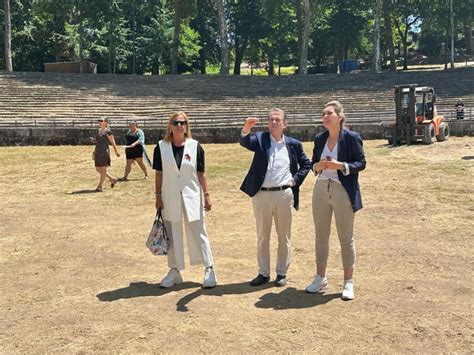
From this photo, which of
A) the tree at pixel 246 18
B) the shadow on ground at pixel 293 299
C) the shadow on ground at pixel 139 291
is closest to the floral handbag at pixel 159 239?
the shadow on ground at pixel 139 291

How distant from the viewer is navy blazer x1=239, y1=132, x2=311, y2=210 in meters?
5.75

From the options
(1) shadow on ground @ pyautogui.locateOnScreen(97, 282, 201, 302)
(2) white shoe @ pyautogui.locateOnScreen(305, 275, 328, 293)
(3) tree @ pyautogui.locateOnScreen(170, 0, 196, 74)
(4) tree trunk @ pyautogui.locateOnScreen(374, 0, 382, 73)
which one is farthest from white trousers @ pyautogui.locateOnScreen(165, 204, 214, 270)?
(3) tree @ pyautogui.locateOnScreen(170, 0, 196, 74)

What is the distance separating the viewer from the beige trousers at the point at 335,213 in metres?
5.36

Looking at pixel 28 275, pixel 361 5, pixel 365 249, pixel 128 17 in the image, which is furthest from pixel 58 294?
pixel 361 5

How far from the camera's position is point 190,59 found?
60.2 meters

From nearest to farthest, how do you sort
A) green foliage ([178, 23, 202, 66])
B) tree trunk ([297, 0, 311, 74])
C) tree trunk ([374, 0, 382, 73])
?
tree trunk ([297, 0, 311, 74]), tree trunk ([374, 0, 382, 73]), green foliage ([178, 23, 202, 66])

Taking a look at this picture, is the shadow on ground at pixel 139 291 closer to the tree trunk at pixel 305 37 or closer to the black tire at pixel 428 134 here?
the black tire at pixel 428 134

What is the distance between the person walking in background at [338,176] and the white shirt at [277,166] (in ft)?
1.18

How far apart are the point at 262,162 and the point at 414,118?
56.2 ft

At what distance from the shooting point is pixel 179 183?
5.84 m

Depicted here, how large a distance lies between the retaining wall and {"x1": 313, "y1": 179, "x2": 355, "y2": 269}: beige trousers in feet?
64.9

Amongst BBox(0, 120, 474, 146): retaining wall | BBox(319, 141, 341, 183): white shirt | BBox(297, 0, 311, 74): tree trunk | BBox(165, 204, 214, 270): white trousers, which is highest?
BBox(297, 0, 311, 74): tree trunk

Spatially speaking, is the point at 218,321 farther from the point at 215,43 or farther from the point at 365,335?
the point at 215,43

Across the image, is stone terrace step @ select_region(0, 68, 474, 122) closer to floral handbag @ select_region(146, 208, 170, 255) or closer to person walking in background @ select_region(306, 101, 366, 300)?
floral handbag @ select_region(146, 208, 170, 255)
